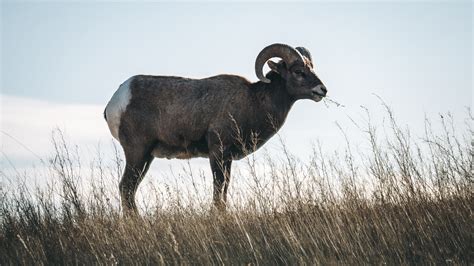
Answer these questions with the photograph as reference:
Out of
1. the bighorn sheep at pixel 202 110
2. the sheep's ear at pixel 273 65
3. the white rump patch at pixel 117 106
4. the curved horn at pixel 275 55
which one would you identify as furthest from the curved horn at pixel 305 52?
the white rump patch at pixel 117 106

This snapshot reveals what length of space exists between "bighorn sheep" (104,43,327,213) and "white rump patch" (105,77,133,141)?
0.06 ft

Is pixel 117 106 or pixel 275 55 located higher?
pixel 275 55

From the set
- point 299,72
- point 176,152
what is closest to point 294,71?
point 299,72

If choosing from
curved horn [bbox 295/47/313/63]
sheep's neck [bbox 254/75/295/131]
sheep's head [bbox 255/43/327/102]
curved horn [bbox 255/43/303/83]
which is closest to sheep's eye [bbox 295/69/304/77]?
sheep's head [bbox 255/43/327/102]

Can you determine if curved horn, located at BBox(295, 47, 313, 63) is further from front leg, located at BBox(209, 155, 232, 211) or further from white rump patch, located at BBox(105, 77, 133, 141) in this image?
white rump patch, located at BBox(105, 77, 133, 141)

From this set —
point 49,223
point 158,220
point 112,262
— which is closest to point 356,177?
point 158,220

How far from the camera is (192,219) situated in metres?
7.78

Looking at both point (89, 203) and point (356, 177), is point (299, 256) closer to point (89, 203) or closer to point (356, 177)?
point (356, 177)

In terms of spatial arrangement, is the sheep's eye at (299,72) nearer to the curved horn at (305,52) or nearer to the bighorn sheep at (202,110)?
the bighorn sheep at (202,110)

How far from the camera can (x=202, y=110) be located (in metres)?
11.3

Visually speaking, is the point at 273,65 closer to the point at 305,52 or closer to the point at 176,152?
the point at 305,52

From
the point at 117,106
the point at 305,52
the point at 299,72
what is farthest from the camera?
the point at 305,52

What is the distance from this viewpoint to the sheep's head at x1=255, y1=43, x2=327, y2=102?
37.3ft

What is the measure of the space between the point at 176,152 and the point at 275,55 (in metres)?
2.43
